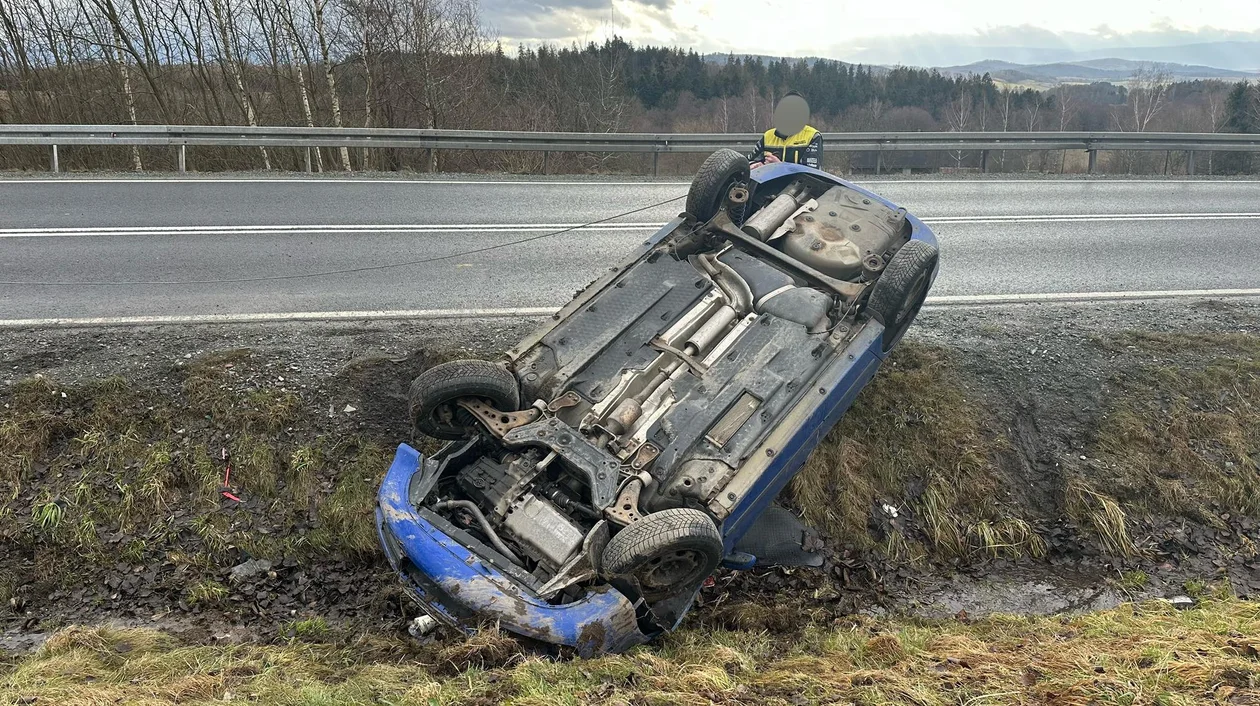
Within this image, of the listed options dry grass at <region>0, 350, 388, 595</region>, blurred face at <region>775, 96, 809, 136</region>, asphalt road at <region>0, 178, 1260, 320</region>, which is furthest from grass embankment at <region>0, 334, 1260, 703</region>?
blurred face at <region>775, 96, 809, 136</region>

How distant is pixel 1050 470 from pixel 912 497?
1.01m

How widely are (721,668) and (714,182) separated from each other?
331 centimetres

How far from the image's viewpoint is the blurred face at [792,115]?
24.9ft

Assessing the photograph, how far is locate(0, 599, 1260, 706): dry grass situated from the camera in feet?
9.30

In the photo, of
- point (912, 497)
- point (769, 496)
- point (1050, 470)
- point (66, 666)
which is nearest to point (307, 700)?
point (66, 666)

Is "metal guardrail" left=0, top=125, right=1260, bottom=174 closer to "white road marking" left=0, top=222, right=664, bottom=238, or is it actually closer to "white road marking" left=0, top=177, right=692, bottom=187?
"white road marking" left=0, top=177, right=692, bottom=187

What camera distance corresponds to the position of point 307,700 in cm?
299

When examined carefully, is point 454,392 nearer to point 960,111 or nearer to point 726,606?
point 726,606

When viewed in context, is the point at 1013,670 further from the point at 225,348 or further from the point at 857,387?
the point at 225,348

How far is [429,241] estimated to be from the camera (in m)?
8.19

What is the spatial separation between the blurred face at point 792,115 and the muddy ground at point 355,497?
269cm

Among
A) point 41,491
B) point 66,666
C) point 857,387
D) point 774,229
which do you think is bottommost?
point 66,666

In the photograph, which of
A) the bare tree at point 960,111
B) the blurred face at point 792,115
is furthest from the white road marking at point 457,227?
the bare tree at point 960,111

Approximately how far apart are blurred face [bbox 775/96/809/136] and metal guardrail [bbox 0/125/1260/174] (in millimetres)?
4839
